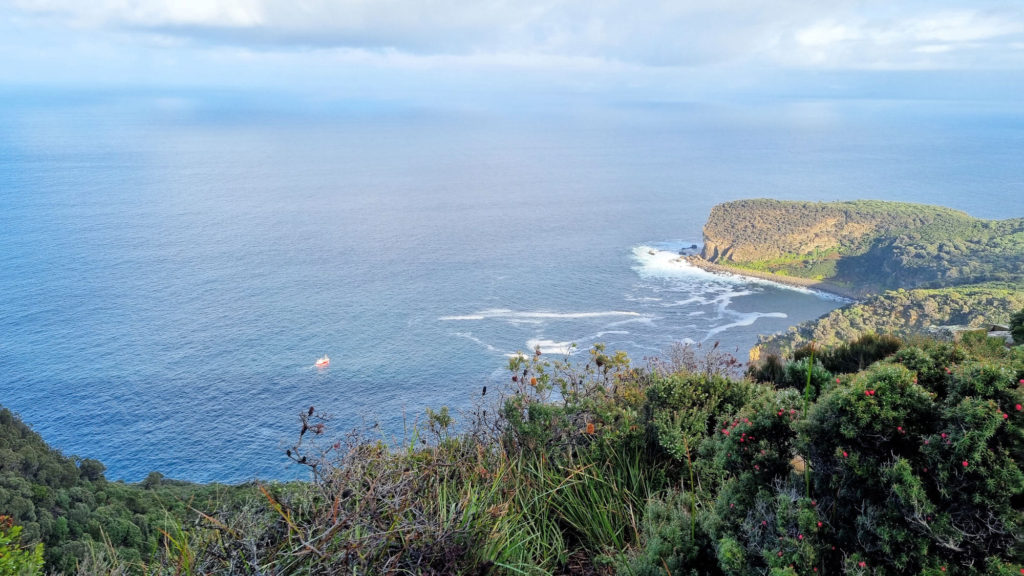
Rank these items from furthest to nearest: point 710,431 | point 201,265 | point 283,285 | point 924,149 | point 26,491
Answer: point 924,149 < point 201,265 < point 283,285 < point 26,491 < point 710,431

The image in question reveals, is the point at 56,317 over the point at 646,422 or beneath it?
beneath

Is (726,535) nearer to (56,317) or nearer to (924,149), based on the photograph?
(56,317)

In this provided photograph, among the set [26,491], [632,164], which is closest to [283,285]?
[26,491]

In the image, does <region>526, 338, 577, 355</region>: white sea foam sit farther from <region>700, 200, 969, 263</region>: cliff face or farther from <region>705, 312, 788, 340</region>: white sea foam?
<region>700, 200, 969, 263</region>: cliff face

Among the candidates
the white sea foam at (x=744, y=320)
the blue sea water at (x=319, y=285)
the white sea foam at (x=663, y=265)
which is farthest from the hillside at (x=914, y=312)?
the white sea foam at (x=663, y=265)

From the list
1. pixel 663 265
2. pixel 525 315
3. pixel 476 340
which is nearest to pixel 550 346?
pixel 476 340

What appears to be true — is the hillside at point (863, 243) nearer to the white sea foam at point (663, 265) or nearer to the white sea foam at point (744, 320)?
the white sea foam at point (663, 265)
